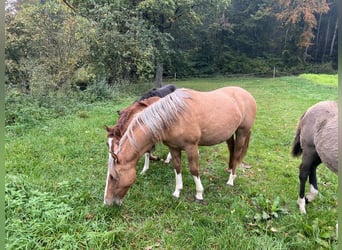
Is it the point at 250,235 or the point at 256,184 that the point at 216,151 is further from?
the point at 250,235

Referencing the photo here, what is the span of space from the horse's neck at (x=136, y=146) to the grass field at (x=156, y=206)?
540 mm

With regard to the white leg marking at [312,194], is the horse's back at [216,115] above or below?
above

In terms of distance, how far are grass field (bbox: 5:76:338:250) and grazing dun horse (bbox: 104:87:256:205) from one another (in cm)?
26

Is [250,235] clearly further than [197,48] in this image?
No

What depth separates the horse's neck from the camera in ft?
7.98

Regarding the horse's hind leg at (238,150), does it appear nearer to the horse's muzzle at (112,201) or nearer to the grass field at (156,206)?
the grass field at (156,206)

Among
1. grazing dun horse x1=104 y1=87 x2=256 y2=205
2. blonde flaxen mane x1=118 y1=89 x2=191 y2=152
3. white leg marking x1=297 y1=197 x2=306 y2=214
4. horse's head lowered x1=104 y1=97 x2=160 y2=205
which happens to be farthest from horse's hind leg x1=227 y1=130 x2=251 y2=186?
horse's head lowered x1=104 y1=97 x2=160 y2=205

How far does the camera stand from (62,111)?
6676mm

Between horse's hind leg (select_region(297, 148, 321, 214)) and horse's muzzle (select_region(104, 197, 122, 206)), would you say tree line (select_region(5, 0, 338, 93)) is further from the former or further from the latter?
horse's muzzle (select_region(104, 197, 122, 206))

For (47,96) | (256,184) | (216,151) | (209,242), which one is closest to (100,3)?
(47,96)

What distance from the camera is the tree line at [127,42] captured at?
26.3ft

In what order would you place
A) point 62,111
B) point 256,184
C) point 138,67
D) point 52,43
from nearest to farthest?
point 256,184 < point 62,111 < point 52,43 < point 138,67

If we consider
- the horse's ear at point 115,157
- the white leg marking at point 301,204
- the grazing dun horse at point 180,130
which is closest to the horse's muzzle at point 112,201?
the grazing dun horse at point 180,130

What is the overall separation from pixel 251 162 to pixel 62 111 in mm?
5091
